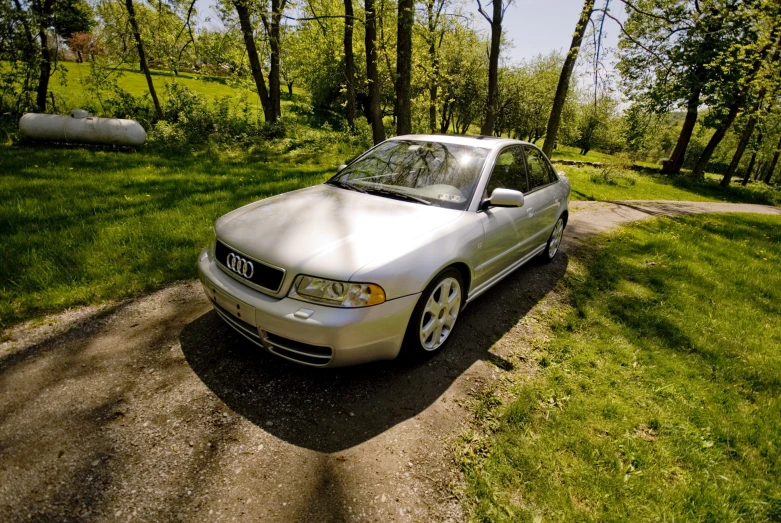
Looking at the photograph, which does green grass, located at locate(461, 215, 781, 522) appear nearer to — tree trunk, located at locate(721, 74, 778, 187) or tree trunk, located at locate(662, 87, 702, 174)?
tree trunk, located at locate(721, 74, 778, 187)

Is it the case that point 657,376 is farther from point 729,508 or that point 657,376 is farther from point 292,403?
point 292,403

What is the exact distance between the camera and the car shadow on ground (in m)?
2.28

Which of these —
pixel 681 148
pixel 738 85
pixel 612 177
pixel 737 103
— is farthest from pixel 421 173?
pixel 681 148

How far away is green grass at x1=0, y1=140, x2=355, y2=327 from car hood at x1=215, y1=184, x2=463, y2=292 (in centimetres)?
171

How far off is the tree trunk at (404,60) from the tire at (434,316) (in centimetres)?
759

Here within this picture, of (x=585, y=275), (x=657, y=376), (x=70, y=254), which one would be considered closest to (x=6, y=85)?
(x=70, y=254)

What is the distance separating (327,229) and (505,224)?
5.70 feet

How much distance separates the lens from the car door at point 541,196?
4145mm

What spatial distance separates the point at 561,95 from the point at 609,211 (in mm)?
3684

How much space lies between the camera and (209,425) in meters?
2.22

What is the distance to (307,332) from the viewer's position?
223cm

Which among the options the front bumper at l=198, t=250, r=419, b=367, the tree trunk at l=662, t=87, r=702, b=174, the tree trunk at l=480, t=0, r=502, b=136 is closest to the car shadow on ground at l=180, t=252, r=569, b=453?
the front bumper at l=198, t=250, r=419, b=367

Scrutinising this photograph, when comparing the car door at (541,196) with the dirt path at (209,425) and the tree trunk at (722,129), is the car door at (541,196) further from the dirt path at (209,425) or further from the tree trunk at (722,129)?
the tree trunk at (722,129)

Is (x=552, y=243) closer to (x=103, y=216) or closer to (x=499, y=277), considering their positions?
(x=499, y=277)
